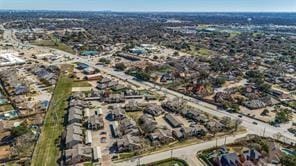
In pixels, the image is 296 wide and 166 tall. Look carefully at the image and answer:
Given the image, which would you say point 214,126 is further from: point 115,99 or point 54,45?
point 54,45

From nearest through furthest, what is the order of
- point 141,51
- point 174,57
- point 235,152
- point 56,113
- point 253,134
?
point 235,152, point 253,134, point 56,113, point 174,57, point 141,51

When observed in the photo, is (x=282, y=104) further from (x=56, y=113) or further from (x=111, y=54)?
(x=111, y=54)

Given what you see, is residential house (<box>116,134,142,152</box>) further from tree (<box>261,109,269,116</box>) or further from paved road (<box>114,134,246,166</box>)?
tree (<box>261,109,269,116</box>)

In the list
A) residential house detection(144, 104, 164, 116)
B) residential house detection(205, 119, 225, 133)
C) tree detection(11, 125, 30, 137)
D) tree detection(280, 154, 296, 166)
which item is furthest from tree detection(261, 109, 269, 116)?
tree detection(11, 125, 30, 137)

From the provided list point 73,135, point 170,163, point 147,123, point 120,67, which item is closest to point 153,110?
point 147,123

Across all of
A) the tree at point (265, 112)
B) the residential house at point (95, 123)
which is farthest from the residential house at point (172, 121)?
the tree at point (265, 112)

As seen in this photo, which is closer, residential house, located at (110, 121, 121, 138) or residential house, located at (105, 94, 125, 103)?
residential house, located at (110, 121, 121, 138)

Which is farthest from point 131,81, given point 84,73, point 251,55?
point 251,55

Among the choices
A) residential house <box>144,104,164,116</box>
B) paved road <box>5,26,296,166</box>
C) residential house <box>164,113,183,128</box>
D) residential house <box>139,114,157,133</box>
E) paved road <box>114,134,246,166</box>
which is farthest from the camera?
residential house <box>144,104,164,116</box>

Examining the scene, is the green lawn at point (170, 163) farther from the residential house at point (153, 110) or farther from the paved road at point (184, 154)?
the residential house at point (153, 110)
